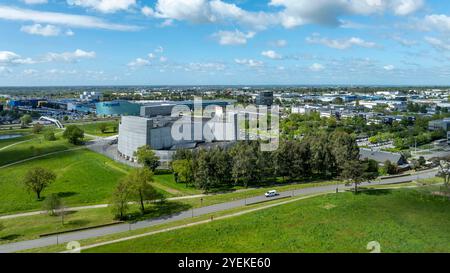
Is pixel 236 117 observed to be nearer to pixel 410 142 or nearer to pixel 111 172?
pixel 111 172

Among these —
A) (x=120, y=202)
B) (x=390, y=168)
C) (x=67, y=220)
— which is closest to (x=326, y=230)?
(x=120, y=202)

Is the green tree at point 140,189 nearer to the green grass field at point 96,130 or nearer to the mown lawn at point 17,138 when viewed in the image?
the mown lawn at point 17,138

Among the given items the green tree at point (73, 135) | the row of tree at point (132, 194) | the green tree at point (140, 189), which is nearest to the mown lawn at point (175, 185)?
the row of tree at point (132, 194)

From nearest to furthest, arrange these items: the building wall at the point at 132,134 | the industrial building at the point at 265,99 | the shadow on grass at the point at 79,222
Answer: the shadow on grass at the point at 79,222, the building wall at the point at 132,134, the industrial building at the point at 265,99

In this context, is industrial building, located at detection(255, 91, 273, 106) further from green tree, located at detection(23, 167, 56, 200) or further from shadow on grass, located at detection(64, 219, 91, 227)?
shadow on grass, located at detection(64, 219, 91, 227)

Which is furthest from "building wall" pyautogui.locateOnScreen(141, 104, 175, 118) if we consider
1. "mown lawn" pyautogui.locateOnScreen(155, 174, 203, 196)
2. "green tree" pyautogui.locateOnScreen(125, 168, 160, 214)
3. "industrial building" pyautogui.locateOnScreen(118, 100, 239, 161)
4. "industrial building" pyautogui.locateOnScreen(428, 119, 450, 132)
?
"industrial building" pyautogui.locateOnScreen(428, 119, 450, 132)
